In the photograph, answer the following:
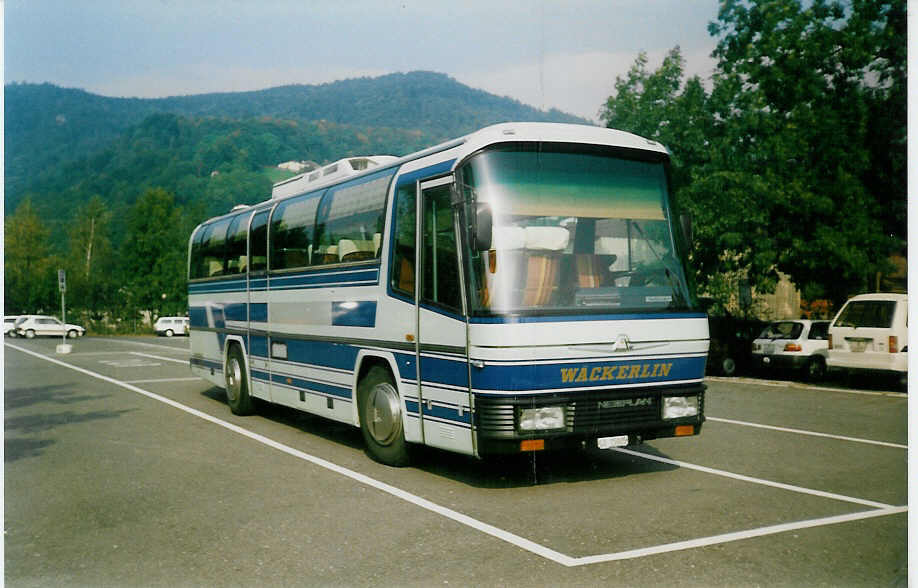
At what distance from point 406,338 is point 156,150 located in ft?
285

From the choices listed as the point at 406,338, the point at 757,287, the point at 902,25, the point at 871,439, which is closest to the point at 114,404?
the point at 406,338

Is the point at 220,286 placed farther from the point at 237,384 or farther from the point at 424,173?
the point at 424,173

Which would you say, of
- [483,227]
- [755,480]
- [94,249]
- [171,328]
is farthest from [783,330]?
[94,249]

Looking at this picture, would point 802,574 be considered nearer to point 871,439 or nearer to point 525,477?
point 525,477

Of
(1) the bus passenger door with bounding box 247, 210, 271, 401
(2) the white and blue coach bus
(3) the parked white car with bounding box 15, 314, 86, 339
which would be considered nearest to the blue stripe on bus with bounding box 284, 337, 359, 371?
(2) the white and blue coach bus

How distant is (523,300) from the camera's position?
7.03 m

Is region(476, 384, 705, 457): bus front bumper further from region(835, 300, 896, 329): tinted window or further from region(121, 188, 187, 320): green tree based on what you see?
region(121, 188, 187, 320): green tree

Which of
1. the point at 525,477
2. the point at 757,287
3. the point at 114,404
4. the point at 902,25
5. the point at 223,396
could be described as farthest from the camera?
the point at 757,287

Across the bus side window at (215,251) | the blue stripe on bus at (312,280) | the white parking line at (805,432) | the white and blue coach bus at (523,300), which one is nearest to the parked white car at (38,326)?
the bus side window at (215,251)

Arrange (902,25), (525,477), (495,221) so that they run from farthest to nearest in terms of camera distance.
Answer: (902,25) < (525,477) < (495,221)

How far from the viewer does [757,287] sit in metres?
21.5

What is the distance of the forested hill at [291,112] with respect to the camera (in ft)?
→ 47.4

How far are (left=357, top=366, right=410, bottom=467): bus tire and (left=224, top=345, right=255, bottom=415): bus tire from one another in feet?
13.8

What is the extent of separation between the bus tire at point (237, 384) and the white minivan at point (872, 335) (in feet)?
36.8
